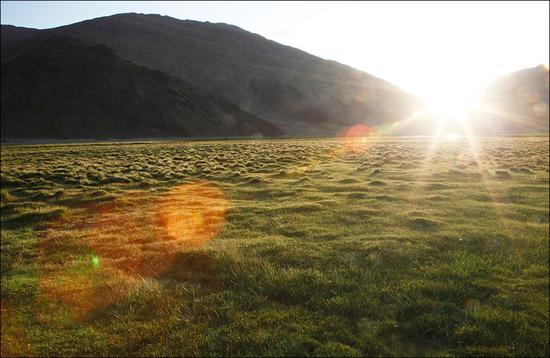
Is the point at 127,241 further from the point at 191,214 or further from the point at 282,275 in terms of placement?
the point at 282,275

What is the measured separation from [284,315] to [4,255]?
10710 millimetres

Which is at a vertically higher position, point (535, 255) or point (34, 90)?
point (34, 90)

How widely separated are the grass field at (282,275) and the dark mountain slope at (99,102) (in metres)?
126

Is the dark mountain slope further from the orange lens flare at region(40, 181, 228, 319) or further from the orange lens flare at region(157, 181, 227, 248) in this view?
the orange lens flare at region(40, 181, 228, 319)

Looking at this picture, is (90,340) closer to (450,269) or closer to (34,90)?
(450,269)

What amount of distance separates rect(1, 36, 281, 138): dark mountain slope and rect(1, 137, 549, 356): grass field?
125720mm

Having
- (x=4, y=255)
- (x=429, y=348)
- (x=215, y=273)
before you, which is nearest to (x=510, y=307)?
(x=429, y=348)

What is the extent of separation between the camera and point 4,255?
13.8 meters

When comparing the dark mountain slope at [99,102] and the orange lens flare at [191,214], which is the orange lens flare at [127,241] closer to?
the orange lens flare at [191,214]

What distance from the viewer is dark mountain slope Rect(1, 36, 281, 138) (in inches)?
5379

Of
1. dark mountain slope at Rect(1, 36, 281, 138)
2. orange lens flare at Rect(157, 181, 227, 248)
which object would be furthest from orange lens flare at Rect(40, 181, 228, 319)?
dark mountain slope at Rect(1, 36, 281, 138)

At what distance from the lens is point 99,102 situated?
146 meters

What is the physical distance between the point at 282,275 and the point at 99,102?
500ft

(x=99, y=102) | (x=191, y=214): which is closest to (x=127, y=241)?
(x=191, y=214)
